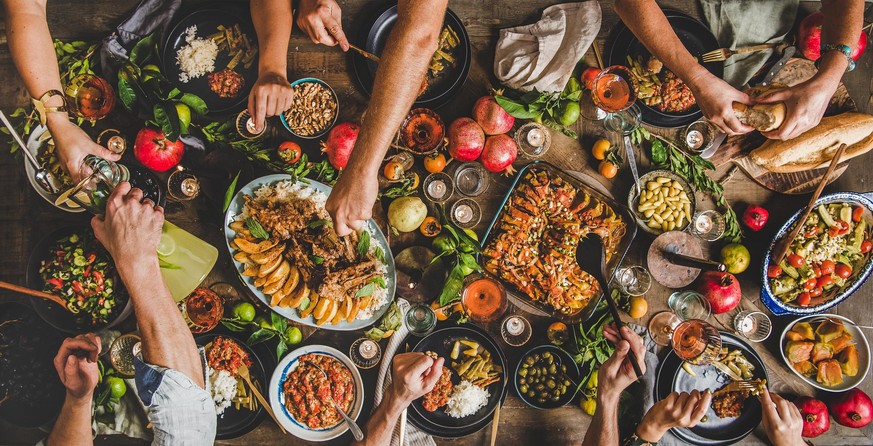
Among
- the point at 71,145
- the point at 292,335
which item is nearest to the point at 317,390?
the point at 292,335

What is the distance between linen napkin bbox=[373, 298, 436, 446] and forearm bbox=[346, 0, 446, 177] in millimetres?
930

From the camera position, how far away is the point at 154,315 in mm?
2291

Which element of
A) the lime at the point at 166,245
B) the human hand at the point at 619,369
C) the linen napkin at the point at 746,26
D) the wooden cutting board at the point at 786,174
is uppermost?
the linen napkin at the point at 746,26

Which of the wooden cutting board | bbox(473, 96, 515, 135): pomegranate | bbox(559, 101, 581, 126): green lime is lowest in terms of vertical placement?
bbox(473, 96, 515, 135): pomegranate

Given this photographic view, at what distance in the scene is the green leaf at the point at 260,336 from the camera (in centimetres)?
251

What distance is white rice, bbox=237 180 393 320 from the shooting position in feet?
8.13

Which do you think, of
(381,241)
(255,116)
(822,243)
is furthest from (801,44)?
(255,116)

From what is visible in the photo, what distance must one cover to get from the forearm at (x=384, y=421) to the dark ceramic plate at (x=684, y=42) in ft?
6.40

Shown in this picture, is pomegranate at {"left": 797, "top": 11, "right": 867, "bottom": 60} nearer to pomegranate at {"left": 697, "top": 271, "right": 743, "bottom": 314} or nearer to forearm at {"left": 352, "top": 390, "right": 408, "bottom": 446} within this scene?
pomegranate at {"left": 697, "top": 271, "right": 743, "bottom": 314}

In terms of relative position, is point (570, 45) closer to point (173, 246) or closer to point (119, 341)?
point (173, 246)

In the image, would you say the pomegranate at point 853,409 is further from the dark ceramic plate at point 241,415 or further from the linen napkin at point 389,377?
the dark ceramic plate at point 241,415

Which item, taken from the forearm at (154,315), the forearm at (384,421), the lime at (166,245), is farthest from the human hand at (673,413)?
the lime at (166,245)

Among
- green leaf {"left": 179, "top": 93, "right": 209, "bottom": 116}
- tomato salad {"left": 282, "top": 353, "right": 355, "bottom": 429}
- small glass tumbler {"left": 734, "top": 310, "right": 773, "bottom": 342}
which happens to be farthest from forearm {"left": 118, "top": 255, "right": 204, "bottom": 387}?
small glass tumbler {"left": 734, "top": 310, "right": 773, "bottom": 342}

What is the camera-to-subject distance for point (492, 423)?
8.49 ft
